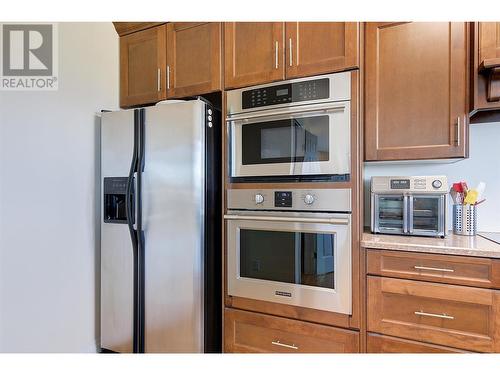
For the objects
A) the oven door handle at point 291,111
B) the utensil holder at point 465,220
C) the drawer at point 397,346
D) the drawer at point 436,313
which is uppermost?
the oven door handle at point 291,111

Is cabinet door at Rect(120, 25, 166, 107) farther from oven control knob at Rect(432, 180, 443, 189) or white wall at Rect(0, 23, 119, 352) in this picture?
oven control knob at Rect(432, 180, 443, 189)

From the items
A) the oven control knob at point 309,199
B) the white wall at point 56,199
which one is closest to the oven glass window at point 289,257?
the oven control knob at point 309,199

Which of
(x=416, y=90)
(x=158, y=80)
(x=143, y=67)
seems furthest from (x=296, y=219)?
(x=143, y=67)

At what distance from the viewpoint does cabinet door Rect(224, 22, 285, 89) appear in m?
1.55

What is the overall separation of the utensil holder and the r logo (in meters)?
2.40

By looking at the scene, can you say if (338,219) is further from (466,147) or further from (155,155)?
(155,155)

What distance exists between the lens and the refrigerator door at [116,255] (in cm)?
172

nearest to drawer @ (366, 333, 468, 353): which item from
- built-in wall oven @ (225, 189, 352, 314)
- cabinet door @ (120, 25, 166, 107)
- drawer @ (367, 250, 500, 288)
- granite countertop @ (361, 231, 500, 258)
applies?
built-in wall oven @ (225, 189, 352, 314)

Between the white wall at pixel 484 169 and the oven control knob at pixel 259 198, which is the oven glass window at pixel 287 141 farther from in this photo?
the white wall at pixel 484 169

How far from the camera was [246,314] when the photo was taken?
1612 mm

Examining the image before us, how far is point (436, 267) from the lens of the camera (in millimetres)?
1255

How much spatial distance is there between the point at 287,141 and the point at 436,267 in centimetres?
90

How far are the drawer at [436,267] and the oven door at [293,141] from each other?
1.49 feet

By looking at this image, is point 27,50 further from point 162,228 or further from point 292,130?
point 292,130
